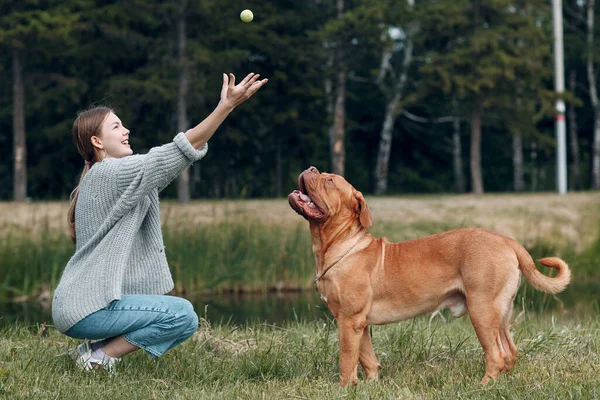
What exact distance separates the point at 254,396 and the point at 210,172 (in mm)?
30522

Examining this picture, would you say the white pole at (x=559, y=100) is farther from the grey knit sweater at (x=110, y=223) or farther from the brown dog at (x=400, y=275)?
the grey knit sweater at (x=110, y=223)

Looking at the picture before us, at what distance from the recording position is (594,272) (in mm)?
13969

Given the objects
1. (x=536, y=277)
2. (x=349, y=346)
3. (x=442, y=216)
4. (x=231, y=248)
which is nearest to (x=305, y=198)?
(x=349, y=346)

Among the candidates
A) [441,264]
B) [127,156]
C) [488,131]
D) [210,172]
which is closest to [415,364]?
[441,264]

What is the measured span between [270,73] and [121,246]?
25501 mm

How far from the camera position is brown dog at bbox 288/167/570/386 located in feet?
16.9

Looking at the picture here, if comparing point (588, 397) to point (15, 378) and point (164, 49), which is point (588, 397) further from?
point (164, 49)

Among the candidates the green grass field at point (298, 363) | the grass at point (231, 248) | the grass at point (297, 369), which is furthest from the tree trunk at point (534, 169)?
the grass at point (297, 369)

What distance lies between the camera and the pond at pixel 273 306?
10.1m

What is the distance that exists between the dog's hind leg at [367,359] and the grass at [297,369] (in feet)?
0.31

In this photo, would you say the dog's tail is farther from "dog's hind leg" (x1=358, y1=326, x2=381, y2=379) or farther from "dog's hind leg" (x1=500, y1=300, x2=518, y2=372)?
"dog's hind leg" (x1=358, y1=326, x2=381, y2=379)

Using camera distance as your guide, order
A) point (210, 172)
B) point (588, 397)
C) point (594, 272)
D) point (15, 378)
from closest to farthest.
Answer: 1. point (588, 397)
2. point (15, 378)
3. point (594, 272)
4. point (210, 172)

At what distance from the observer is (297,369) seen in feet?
18.5

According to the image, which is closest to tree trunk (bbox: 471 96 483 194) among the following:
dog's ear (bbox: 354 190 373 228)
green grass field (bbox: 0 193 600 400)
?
green grass field (bbox: 0 193 600 400)
